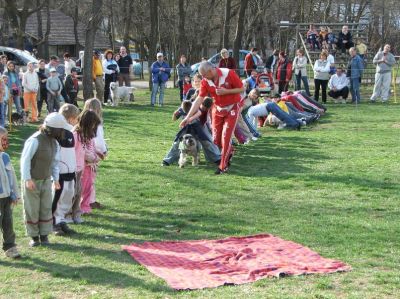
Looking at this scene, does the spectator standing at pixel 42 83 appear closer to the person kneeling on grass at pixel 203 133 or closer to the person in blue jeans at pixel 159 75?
the person in blue jeans at pixel 159 75

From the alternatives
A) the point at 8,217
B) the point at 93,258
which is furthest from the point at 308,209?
the point at 8,217

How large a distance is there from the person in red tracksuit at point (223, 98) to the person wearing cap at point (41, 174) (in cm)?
428

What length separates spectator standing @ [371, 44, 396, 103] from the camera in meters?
25.7

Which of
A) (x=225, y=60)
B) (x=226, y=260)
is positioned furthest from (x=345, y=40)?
(x=226, y=260)

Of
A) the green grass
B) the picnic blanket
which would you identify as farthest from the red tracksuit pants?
the picnic blanket

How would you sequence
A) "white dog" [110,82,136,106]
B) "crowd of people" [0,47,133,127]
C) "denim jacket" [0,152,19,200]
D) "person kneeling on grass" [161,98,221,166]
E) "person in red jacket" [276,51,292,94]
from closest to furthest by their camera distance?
1. "denim jacket" [0,152,19,200]
2. "person kneeling on grass" [161,98,221,166]
3. "crowd of people" [0,47,133,127]
4. "white dog" [110,82,136,106]
5. "person in red jacket" [276,51,292,94]

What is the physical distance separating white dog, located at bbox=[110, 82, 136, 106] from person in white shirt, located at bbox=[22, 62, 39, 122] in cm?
457

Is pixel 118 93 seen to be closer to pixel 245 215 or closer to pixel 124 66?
pixel 124 66

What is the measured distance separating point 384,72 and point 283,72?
3.69 metres

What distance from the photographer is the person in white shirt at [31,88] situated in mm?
19922

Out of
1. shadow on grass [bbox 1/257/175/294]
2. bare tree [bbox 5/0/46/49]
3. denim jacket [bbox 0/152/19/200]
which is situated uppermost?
bare tree [bbox 5/0/46/49]

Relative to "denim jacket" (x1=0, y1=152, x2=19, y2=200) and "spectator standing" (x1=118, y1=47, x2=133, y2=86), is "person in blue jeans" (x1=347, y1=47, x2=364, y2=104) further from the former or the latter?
"denim jacket" (x1=0, y1=152, x2=19, y2=200)

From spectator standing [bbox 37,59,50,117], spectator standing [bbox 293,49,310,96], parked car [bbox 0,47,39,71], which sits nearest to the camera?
spectator standing [bbox 37,59,50,117]

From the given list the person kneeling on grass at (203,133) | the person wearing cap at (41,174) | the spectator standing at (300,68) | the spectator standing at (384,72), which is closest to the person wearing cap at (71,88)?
the spectator standing at (300,68)
